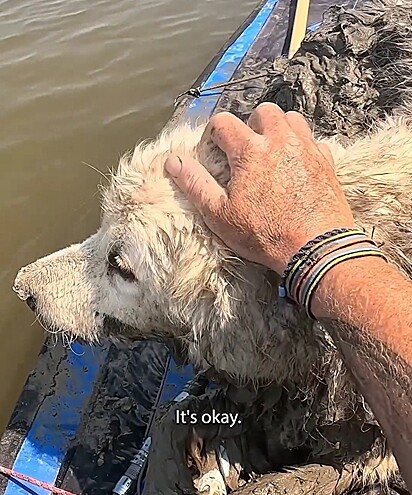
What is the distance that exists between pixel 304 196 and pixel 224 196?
222 mm

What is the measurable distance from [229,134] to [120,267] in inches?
22.4

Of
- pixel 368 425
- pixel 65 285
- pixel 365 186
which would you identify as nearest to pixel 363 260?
pixel 365 186

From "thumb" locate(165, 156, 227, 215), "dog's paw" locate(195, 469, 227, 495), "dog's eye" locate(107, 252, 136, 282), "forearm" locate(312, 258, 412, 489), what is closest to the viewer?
"forearm" locate(312, 258, 412, 489)

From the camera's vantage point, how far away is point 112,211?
86.4 inches

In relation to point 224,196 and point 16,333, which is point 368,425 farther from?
point 16,333

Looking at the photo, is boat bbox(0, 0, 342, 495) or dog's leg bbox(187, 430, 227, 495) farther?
boat bbox(0, 0, 342, 495)

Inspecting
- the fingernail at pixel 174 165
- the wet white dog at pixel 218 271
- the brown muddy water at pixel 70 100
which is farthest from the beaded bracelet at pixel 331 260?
the brown muddy water at pixel 70 100

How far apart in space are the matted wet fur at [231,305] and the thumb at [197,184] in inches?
1.9

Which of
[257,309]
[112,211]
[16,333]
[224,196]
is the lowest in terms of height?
[16,333]

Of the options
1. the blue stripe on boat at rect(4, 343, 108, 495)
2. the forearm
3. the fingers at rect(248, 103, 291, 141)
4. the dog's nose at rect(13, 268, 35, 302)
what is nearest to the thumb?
the fingers at rect(248, 103, 291, 141)

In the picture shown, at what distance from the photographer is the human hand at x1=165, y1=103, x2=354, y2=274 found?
1.74m

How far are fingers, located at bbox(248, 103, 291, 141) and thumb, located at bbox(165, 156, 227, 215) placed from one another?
0.65 feet

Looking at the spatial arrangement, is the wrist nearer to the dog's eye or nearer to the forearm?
the forearm

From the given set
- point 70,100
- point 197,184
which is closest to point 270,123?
point 197,184
